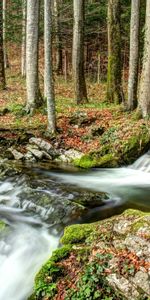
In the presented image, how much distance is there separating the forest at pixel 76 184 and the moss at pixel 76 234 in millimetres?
18

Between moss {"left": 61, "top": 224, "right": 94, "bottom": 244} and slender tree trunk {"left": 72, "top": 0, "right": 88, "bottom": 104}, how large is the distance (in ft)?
36.2

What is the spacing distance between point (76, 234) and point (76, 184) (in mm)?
3447

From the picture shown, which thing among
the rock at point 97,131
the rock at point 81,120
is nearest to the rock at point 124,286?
the rock at point 97,131

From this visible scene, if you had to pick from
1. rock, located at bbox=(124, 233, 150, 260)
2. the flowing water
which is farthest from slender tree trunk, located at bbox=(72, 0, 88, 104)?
rock, located at bbox=(124, 233, 150, 260)

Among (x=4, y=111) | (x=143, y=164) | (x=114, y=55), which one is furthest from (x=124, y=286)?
(x=114, y=55)

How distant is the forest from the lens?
521cm

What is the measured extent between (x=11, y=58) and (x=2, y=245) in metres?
29.4

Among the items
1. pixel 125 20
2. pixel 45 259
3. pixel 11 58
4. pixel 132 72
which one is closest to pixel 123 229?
pixel 45 259

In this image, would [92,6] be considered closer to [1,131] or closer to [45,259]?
[1,131]

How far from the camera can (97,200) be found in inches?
317

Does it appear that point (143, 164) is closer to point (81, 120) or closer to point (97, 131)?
point (97, 131)

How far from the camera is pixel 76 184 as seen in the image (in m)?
9.48

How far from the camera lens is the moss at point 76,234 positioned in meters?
5.97

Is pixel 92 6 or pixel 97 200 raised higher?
pixel 92 6
